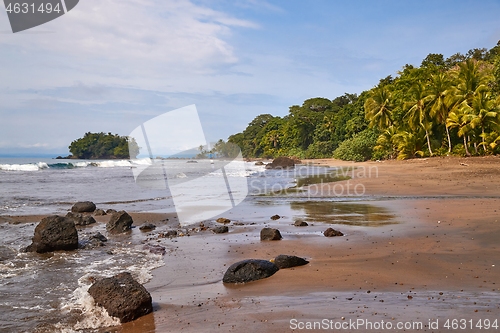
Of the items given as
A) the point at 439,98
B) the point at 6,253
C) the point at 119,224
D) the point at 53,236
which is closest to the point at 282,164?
the point at 439,98

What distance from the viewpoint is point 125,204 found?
60.5 ft

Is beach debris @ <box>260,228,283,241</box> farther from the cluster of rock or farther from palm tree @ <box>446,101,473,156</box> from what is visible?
palm tree @ <box>446,101,473,156</box>

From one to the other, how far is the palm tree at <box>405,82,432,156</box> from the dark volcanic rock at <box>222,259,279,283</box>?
3490cm

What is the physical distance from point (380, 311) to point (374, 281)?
1.34m

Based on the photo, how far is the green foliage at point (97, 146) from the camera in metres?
126

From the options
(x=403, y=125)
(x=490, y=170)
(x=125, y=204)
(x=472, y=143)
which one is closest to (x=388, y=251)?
(x=125, y=204)

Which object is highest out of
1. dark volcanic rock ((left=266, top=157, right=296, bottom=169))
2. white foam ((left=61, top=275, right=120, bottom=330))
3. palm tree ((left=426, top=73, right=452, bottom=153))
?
palm tree ((left=426, top=73, right=452, bottom=153))

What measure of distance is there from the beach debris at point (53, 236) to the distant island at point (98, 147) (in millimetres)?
117637

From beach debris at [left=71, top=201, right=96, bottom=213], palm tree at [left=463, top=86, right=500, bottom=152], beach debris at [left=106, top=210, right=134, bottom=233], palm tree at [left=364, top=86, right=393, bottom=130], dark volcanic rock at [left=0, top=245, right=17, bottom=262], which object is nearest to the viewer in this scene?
dark volcanic rock at [left=0, top=245, right=17, bottom=262]

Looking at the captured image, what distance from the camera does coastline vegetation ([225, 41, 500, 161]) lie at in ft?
104

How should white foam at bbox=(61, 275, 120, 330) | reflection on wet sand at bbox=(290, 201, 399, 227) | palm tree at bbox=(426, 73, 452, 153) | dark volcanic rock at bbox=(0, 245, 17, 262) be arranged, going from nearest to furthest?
white foam at bbox=(61, 275, 120, 330), dark volcanic rock at bbox=(0, 245, 17, 262), reflection on wet sand at bbox=(290, 201, 399, 227), palm tree at bbox=(426, 73, 452, 153)

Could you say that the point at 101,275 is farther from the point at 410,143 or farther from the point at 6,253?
the point at 410,143

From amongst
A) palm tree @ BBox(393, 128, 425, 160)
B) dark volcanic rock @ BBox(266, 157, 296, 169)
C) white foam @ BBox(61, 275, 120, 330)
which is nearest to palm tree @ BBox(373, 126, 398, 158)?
palm tree @ BBox(393, 128, 425, 160)

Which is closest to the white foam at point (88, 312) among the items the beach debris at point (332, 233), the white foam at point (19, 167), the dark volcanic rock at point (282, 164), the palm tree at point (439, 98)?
the beach debris at point (332, 233)
